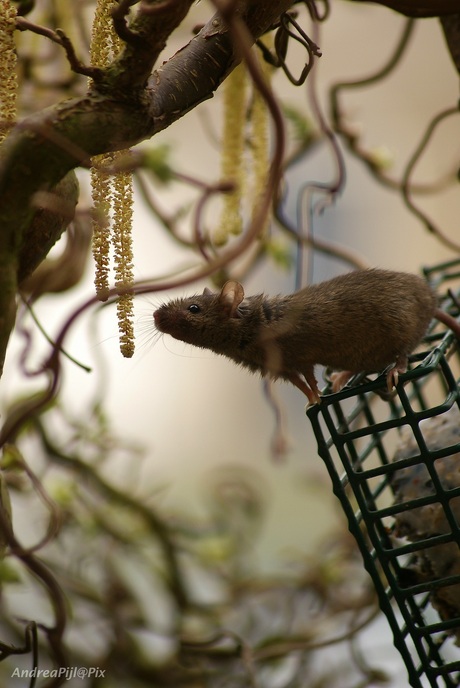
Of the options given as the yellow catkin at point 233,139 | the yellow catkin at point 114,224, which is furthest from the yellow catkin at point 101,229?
the yellow catkin at point 233,139

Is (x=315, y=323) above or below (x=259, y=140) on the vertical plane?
below

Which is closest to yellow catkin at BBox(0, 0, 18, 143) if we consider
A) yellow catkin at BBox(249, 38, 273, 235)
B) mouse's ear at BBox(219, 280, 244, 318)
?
mouse's ear at BBox(219, 280, 244, 318)

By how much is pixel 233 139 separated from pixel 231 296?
0.82 feet

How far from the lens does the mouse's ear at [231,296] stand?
36.7 inches

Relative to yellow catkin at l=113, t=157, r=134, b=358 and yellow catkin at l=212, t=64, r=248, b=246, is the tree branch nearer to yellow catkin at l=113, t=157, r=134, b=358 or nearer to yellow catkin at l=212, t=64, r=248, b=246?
yellow catkin at l=113, t=157, r=134, b=358

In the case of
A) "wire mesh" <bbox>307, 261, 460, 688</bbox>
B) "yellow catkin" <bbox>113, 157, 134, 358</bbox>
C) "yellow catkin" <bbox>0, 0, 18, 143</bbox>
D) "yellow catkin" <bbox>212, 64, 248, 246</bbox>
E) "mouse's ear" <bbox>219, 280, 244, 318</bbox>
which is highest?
"yellow catkin" <bbox>212, 64, 248, 246</bbox>

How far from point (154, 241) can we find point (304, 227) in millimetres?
1111

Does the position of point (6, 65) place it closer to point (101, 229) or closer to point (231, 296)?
point (101, 229)

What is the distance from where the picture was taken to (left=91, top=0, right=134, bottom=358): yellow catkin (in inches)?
25.5

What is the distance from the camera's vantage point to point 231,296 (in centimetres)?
96

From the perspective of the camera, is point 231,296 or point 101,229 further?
point 231,296

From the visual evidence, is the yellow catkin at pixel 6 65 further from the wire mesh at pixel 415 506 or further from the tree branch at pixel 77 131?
the wire mesh at pixel 415 506

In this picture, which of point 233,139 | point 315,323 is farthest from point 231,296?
point 233,139

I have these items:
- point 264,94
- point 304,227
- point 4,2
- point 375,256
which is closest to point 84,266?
point 304,227
